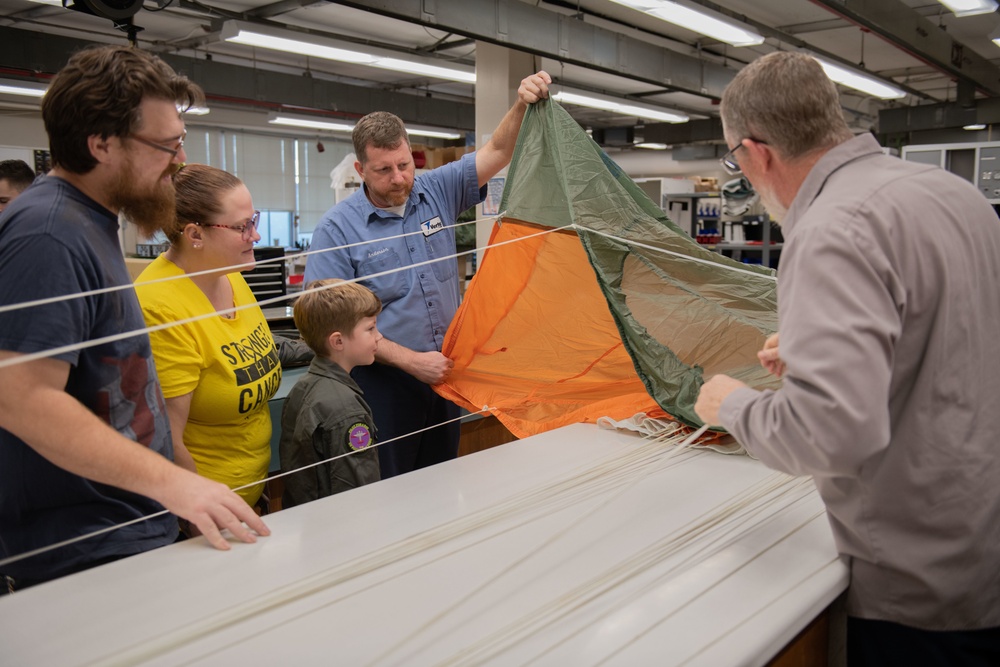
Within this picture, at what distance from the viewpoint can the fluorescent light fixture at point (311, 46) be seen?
5.16m

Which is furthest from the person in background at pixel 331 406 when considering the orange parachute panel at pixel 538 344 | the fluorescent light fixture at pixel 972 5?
the fluorescent light fixture at pixel 972 5

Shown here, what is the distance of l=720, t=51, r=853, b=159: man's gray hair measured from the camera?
3.69 ft

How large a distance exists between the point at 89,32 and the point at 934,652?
832cm

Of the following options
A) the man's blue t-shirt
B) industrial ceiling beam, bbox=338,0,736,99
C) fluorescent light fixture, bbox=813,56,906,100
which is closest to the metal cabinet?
fluorescent light fixture, bbox=813,56,906,100

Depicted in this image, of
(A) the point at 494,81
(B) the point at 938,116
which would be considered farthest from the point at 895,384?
(B) the point at 938,116

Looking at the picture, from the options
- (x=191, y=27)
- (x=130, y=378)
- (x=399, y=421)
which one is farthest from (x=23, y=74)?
(x=130, y=378)

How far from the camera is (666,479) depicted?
1.63m

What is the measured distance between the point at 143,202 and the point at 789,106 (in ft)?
3.45

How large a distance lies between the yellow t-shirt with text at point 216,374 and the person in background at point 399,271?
48 cm

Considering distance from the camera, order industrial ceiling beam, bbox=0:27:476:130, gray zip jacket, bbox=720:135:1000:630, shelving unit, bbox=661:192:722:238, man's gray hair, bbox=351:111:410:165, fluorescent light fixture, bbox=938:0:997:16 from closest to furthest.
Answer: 1. gray zip jacket, bbox=720:135:1000:630
2. man's gray hair, bbox=351:111:410:165
3. fluorescent light fixture, bbox=938:0:997:16
4. industrial ceiling beam, bbox=0:27:476:130
5. shelving unit, bbox=661:192:722:238

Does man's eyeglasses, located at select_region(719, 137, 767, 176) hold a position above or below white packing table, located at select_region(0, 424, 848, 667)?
above

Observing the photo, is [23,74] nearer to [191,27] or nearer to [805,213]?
[191,27]

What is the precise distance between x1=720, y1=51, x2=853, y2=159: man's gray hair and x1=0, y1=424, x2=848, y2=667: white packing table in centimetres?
67

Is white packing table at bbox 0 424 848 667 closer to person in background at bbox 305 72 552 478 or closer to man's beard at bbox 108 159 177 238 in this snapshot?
man's beard at bbox 108 159 177 238
